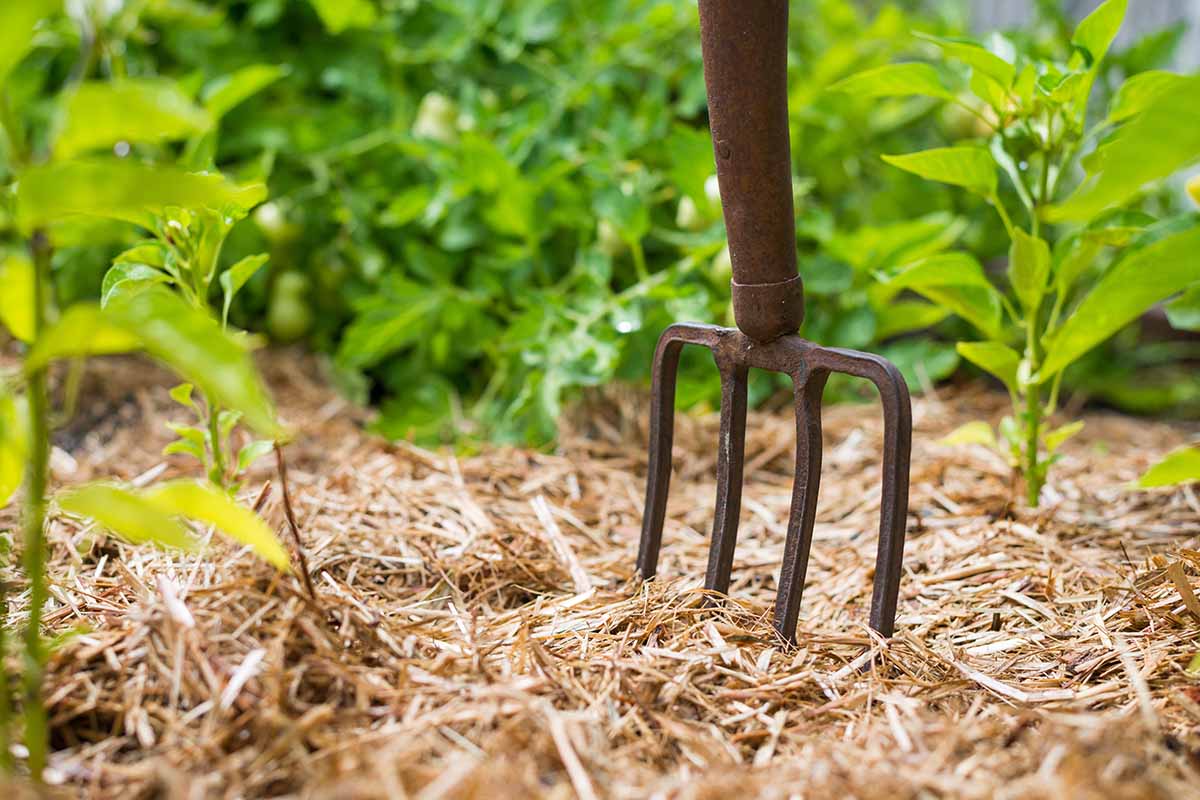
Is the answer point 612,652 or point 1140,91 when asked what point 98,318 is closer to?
point 612,652

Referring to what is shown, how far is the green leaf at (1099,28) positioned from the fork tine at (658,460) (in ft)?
1.75

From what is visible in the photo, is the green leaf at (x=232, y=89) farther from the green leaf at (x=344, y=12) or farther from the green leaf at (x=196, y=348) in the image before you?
the green leaf at (x=196, y=348)

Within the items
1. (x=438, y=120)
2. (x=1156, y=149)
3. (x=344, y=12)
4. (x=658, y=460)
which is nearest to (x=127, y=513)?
(x=658, y=460)

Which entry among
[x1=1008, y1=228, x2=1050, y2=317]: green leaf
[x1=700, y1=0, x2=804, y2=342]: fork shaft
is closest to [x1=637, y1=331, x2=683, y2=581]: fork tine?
[x1=700, y1=0, x2=804, y2=342]: fork shaft

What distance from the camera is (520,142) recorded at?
5.14ft

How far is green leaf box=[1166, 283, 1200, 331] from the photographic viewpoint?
1022mm

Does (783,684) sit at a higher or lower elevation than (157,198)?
lower

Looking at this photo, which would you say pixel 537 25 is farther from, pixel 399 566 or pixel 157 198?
pixel 157 198

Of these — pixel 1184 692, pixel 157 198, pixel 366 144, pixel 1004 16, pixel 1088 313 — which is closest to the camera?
pixel 157 198

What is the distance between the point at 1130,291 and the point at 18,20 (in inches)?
35.1

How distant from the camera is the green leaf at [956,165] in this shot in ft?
3.09

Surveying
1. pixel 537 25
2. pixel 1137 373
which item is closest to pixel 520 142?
pixel 537 25

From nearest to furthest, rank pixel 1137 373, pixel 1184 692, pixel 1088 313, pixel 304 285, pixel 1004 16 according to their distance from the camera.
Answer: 1. pixel 1184 692
2. pixel 1088 313
3. pixel 304 285
4. pixel 1137 373
5. pixel 1004 16

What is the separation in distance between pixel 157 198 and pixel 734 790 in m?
0.49
